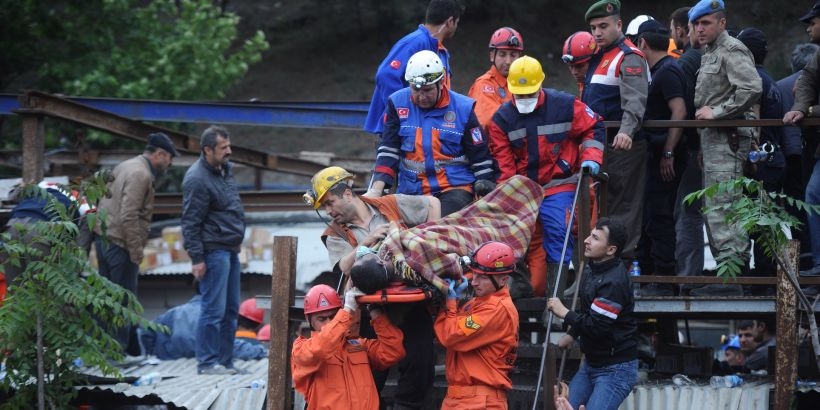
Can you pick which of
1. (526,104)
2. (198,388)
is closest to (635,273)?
(526,104)

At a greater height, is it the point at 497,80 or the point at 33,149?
the point at 497,80

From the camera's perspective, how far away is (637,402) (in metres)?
9.15

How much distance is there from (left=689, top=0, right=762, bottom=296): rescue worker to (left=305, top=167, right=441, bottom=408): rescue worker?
228cm

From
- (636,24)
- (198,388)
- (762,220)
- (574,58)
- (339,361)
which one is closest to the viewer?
(339,361)

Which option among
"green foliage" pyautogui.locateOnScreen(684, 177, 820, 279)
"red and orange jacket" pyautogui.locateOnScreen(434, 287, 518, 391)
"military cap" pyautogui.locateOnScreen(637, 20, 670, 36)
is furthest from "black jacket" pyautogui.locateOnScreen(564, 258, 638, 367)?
"military cap" pyautogui.locateOnScreen(637, 20, 670, 36)

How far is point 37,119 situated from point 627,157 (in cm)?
640

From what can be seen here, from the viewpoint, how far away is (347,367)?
8.12 m

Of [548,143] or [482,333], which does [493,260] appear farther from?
[548,143]

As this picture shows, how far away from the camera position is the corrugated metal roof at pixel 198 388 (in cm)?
1004

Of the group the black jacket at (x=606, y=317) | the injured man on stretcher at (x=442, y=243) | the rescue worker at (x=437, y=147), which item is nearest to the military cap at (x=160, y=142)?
the rescue worker at (x=437, y=147)

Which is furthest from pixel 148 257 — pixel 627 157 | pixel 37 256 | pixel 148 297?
pixel 627 157

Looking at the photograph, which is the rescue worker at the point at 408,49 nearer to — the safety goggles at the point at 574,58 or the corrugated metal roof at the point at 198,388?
the safety goggles at the point at 574,58

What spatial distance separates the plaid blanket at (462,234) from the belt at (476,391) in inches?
25.5

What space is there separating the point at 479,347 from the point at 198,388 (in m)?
3.47
